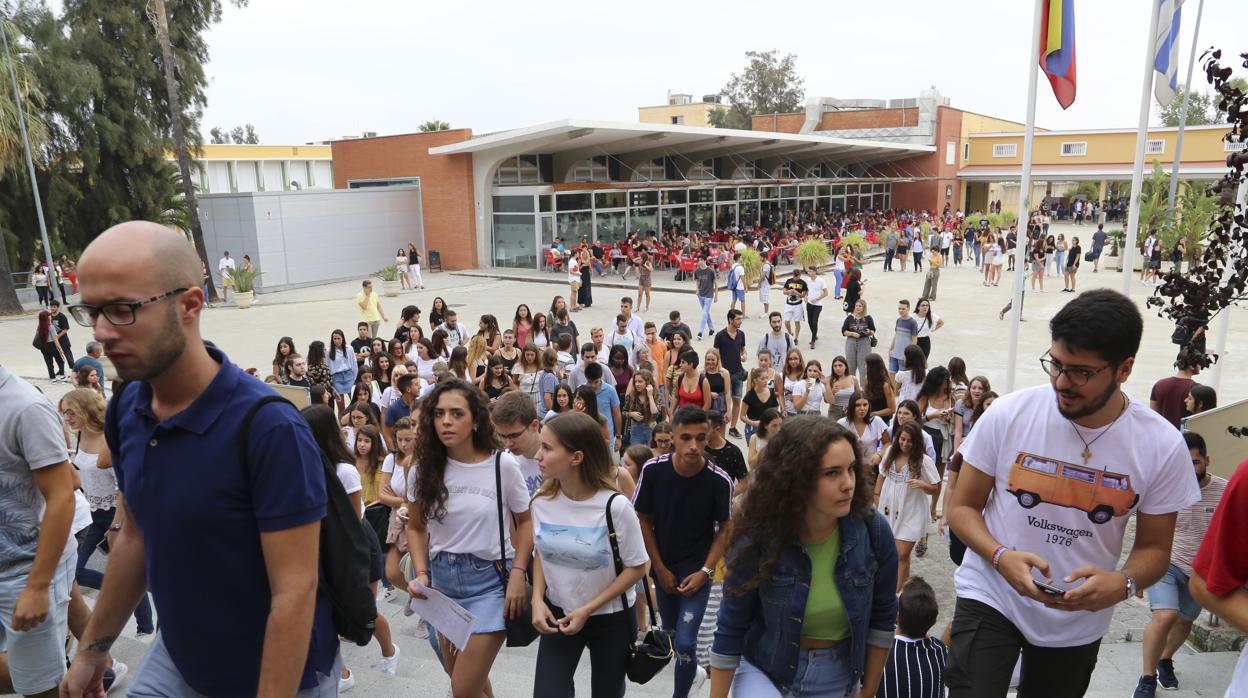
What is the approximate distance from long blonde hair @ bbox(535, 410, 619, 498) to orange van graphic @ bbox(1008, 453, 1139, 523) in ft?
5.50

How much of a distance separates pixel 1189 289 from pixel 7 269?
2769cm

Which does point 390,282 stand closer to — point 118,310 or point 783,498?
point 783,498

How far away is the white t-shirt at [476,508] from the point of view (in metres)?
3.63

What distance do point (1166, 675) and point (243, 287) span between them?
79.9 feet

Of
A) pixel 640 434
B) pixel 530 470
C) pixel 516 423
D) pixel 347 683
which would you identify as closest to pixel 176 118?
pixel 640 434

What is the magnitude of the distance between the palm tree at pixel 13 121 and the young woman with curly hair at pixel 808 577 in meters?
25.8

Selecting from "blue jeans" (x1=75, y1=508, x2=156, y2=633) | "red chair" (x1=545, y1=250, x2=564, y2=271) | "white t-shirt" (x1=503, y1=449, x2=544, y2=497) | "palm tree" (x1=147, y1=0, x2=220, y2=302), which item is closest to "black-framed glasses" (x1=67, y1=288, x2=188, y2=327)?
"white t-shirt" (x1=503, y1=449, x2=544, y2=497)

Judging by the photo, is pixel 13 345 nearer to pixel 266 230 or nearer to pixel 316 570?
pixel 266 230

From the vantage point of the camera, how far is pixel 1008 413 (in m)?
2.71

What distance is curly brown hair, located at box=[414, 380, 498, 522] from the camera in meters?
3.66

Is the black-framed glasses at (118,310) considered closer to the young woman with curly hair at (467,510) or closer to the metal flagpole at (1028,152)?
the young woman with curly hair at (467,510)

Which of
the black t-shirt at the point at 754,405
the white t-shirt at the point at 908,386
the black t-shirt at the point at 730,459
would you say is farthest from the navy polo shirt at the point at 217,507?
the white t-shirt at the point at 908,386

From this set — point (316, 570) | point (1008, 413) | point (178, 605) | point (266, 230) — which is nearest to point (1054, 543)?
point (1008, 413)

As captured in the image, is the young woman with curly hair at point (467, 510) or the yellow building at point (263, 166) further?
the yellow building at point (263, 166)
